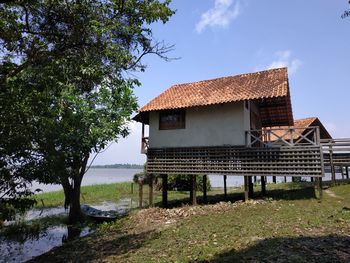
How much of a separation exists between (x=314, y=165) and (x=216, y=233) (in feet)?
19.5

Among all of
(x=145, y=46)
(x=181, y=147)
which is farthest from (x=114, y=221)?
(x=145, y=46)

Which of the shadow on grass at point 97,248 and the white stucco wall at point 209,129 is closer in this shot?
the shadow on grass at point 97,248

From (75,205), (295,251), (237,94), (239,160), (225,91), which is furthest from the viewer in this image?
(75,205)

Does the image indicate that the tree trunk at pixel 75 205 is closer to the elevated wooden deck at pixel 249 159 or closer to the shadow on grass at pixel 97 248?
the elevated wooden deck at pixel 249 159

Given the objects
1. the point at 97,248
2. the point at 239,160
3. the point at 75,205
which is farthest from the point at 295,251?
the point at 75,205

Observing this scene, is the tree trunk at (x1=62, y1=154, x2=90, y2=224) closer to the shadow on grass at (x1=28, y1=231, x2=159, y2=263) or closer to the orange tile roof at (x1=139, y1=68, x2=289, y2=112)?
the shadow on grass at (x1=28, y1=231, x2=159, y2=263)

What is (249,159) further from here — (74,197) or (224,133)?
(74,197)

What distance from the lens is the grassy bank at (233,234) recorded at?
7875mm

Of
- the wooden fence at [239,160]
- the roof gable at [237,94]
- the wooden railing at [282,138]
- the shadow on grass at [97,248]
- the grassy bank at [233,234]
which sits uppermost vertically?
the roof gable at [237,94]

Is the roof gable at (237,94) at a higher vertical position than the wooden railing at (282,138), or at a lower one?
higher

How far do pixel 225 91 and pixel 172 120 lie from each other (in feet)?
10.7

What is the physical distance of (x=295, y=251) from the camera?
7.57 metres

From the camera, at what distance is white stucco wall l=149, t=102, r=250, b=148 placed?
16.1 metres

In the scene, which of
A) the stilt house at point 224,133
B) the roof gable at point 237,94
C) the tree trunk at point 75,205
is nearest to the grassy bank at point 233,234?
the stilt house at point 224,133
